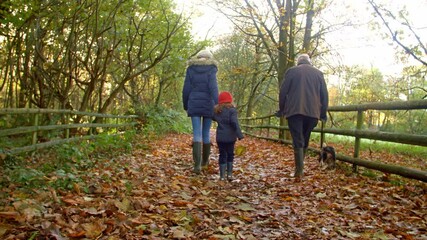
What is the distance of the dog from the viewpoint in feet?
22.8

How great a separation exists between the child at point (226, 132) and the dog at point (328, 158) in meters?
1.91

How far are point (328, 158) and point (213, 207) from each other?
3510 mm

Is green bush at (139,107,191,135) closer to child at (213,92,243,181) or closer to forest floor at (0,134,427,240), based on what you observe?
child at (213,92,243,181)

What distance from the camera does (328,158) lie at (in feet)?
23.0

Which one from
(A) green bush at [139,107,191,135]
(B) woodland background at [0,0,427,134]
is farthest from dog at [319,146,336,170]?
(A) green bush at [139,107,191,135]

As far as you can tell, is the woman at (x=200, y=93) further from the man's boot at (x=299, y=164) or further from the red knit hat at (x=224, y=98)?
the man's boot at (x=299, y=164)

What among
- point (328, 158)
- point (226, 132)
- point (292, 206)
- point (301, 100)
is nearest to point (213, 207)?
point (292, 206)

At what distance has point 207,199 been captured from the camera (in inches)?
180

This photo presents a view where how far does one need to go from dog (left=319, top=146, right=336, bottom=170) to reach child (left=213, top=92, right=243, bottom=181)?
1910mm

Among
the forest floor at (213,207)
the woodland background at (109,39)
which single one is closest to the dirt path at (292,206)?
the forest floor at (213,207)

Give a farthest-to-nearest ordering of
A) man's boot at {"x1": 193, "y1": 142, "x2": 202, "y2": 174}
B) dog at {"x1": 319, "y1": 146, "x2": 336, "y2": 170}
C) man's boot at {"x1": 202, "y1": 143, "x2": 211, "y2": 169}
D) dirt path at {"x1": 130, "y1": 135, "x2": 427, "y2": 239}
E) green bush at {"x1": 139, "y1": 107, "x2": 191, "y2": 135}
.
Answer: green bush at {"x1": 139, "y1": 107, "x2": 191, "y2": 135} < man's boot at {"x1": 202, "y1": 143, "x2": 211, "y2": 169} < dog at {"x1": 319, "y1": 146, "x2": 336, "y2": 170} < man's boot at {"x1": 193, "y1": 142, "x2": 202, "y2": 174} < dirt path at {"x1": 130, "y1": 135, "x2": 427, "y2": 239}

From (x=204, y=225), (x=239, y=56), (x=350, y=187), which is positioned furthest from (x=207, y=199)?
(x=239, y=56)

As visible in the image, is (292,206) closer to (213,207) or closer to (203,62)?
(213,207)

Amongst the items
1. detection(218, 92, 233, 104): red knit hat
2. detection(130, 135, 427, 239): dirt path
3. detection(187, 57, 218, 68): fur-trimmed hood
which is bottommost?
detection(130, 135, 427, 239): dirt path
